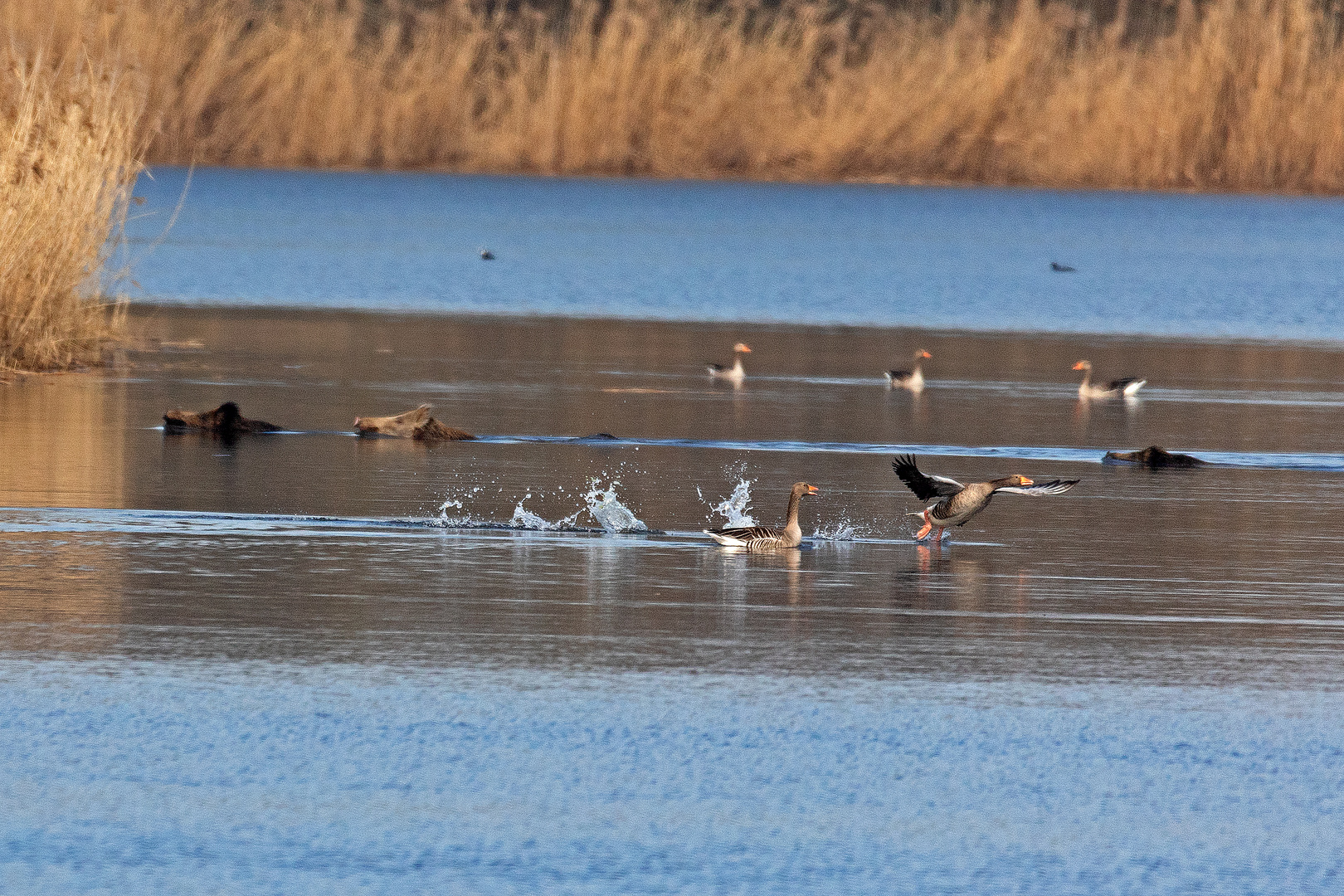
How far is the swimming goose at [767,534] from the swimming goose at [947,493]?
0.56 meters

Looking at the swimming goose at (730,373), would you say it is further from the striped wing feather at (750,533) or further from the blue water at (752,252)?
the striped wing feather at (750,533)

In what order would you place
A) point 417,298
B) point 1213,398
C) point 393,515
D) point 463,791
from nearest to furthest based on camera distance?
1. point 463,791
2. point 393,515
3. point 1213,398
4. point 417,298

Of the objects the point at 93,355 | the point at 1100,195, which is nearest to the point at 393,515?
the point at 93,355

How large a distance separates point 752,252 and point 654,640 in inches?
1068

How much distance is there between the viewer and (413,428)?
13.6 meters

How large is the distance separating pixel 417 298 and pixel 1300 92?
20.8m

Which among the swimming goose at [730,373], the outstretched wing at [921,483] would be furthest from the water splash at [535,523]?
the swimming goose at [730,373]

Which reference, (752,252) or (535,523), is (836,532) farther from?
(752,252)

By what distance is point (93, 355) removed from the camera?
18.1 metres

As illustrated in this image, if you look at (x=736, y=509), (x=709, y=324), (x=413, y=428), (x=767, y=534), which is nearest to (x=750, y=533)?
(x=767, y=534)

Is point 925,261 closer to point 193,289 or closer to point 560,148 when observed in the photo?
point 193,289

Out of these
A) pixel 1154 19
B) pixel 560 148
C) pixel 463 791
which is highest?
pixel 1154 19

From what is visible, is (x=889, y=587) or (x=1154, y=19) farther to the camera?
(x=1154, y=19)

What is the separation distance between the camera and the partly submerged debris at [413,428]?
1358cm
